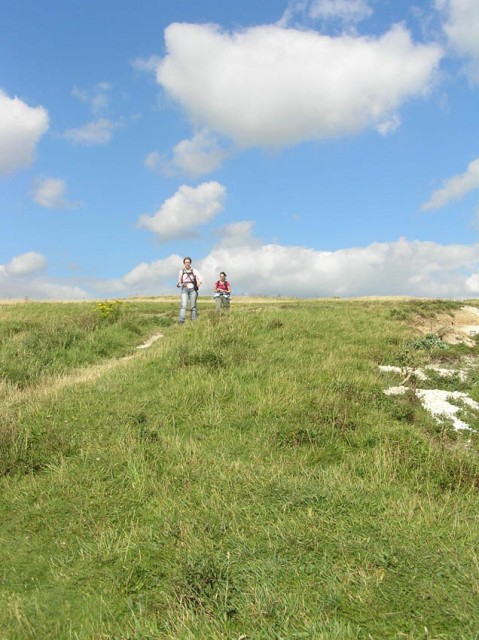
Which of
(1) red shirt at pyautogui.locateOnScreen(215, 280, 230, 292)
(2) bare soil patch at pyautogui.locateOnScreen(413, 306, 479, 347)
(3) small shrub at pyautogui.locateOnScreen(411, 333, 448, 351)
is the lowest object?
(3) small shrub at pyautogui.locateOnScreen(411, 333, 448, 351)

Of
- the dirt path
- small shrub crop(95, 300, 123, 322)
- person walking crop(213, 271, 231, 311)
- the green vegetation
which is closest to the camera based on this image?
the green vegetation

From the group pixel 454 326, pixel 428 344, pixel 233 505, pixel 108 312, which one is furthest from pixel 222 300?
pixel 233 505

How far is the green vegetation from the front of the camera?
12.3ft

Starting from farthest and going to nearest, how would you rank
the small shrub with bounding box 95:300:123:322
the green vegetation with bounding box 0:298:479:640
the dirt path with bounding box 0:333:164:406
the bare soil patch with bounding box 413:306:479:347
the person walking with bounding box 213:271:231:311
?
the person walking with bounding box 213:271:231:311
the small shrub with bounding box 95:300:123:322
the bare soil patch with bounding box 413:306:479:347
the dirt path with bounding box 0:333:164:406
the green vegetation with bounding box 0:298:479:640

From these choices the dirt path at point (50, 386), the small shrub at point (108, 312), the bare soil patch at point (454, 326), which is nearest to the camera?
the dirt path at point (50, 386)

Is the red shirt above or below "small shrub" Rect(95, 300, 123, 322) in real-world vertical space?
above

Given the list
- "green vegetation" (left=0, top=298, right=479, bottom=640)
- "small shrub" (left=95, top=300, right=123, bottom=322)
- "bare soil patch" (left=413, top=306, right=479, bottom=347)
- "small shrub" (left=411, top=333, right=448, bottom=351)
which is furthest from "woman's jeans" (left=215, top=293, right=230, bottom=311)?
"green vegetation" (left=0, top=298, right=479, bottom=640)

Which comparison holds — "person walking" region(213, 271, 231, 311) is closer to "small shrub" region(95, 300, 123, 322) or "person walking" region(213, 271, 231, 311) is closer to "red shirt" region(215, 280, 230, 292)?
"red shirt" region(215, 280, 230, 292)

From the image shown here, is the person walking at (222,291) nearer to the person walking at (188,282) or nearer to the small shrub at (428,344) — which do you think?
the person walking at (188,282)

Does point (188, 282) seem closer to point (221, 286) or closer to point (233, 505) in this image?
point (221, 286)

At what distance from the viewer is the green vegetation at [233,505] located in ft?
12.3

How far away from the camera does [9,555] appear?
5.03m

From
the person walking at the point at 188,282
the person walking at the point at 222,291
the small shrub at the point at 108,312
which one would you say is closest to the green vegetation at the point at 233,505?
the person walking at the point at 188,282

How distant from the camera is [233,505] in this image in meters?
5.19
